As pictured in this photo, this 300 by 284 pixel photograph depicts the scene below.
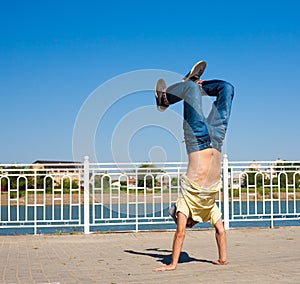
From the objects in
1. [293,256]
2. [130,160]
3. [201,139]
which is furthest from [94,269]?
[130,160]

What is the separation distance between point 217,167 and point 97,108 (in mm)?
2780

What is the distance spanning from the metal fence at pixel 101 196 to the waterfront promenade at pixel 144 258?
1.42 feet

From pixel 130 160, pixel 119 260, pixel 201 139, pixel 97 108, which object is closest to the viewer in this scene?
pixel 201 139

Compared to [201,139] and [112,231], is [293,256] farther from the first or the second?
[112,231]

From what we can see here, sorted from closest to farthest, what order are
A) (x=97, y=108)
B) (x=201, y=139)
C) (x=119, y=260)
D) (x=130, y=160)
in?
(x=201, y=139) → (x=119, y=260) → (x=97, y=108) → (x=130, y=160)

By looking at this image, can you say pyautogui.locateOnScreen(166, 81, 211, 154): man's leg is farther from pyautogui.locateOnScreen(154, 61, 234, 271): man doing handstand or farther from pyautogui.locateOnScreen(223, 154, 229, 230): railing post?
pyautogui.locateOnScreen(223, 154, 229, 230): railing post

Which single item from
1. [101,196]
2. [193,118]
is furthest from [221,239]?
[101,196]

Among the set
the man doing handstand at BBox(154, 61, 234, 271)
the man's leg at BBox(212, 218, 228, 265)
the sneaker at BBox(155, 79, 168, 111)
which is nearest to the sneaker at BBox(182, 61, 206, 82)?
the man doing handstand at BBox(154, 61, 234, 271)

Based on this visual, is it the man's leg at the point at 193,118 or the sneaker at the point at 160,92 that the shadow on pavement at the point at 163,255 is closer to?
the man's leg at the point at 193,118

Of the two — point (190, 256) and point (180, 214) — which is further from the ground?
point (180, 214)

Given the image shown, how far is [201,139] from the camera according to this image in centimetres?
592

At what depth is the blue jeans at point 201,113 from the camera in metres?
5.91

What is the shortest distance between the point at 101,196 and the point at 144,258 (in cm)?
330

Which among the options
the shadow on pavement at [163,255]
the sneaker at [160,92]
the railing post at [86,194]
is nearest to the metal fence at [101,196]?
the railing post at [86,194]
